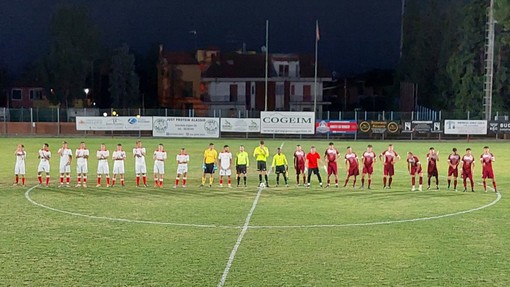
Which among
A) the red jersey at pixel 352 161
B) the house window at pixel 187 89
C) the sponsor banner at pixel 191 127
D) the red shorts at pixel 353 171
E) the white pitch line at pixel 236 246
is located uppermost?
the house window at pixel 187 89

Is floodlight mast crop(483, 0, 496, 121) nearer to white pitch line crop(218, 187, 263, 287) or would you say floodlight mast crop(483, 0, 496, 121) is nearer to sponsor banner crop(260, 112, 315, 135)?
sponsor banner crop(260, 112, 315, 135)

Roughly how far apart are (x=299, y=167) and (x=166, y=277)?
45.6ft

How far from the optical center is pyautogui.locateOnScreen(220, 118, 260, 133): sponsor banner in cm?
5162

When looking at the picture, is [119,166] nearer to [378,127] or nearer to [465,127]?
[378,127]

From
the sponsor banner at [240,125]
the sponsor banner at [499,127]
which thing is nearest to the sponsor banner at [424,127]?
the sponsor banner at [499,127]

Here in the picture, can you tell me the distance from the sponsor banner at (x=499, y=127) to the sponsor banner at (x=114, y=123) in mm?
29325

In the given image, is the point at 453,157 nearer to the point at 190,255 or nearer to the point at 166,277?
the point at 190,255

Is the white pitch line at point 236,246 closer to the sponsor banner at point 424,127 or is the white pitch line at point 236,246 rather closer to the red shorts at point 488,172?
the red shorts at point 488,172

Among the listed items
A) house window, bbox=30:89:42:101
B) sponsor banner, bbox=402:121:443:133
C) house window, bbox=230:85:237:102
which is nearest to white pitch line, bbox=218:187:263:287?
sponsor banner, bbox=402:121:443:133

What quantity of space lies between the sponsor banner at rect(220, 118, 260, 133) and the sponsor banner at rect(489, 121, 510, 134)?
65.5 ft

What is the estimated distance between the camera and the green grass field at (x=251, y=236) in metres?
11.2

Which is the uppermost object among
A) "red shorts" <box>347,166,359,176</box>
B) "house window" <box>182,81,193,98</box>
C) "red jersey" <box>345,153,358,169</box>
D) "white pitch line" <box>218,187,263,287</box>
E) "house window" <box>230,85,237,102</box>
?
"house window" <box>182,81,193,98</box>

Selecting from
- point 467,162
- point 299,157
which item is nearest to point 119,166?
point 299,157

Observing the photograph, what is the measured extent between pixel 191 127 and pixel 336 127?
12.7 metres
